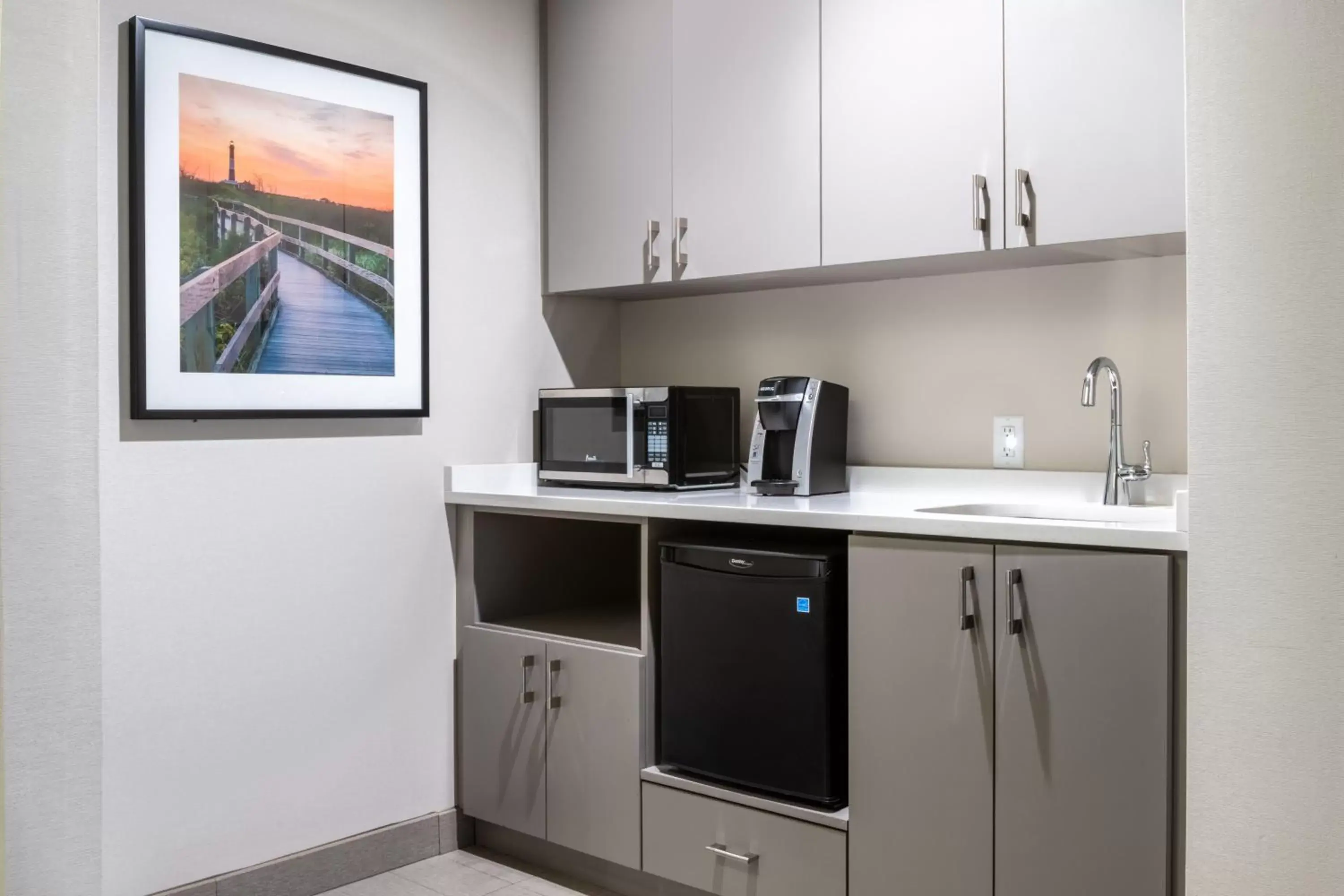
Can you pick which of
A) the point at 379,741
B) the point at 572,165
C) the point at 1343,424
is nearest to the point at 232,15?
the point at 572,165

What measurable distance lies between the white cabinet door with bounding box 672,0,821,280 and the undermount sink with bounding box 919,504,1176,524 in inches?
25.8

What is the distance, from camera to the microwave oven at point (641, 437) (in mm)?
2811

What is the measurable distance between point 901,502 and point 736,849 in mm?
869

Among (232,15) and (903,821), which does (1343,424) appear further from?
(232,15)

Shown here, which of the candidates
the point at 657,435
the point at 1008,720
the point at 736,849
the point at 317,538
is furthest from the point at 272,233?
the point at 1008,720

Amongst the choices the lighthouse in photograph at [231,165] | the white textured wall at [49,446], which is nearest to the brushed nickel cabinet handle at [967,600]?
the white textured wall at [49,446]

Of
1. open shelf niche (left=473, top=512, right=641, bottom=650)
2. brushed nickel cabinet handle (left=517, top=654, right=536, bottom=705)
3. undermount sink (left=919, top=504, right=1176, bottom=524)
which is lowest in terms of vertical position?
brushed nickel cabinet handle (left=517, top=654, right=536, bottom=705)

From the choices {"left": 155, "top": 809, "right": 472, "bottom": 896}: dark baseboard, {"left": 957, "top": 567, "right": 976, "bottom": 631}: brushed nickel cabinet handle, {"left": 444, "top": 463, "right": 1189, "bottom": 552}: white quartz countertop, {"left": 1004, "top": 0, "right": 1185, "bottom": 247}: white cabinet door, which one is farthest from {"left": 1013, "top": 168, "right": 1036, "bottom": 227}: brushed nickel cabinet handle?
{"left": 155, "top": 809, "right": 472, "bottom": 896}: dark baseboard

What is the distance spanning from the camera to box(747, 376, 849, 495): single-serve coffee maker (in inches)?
106

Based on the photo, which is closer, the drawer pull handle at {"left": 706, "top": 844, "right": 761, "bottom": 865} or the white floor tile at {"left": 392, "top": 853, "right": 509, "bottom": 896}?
the drawer pull handle at {"left": 706, "top": 844, "right": 761, "bottom": 865}

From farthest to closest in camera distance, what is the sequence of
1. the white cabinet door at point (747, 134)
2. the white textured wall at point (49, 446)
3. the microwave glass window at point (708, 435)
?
the microwave glass window at point (708, 435) < the white cabinet door at point (747, 134) < the white textured wall at point (49, 446)

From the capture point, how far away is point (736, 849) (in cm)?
237

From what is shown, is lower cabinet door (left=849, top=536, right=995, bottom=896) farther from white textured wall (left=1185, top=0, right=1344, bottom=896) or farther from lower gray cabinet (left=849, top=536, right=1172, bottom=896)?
white textured wall (left=1185, top=0, right=1344, bottom=896)

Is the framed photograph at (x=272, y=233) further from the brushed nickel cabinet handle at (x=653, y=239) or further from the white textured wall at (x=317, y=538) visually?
the brushed nickel cabinet handle at (x=653, y=239)
